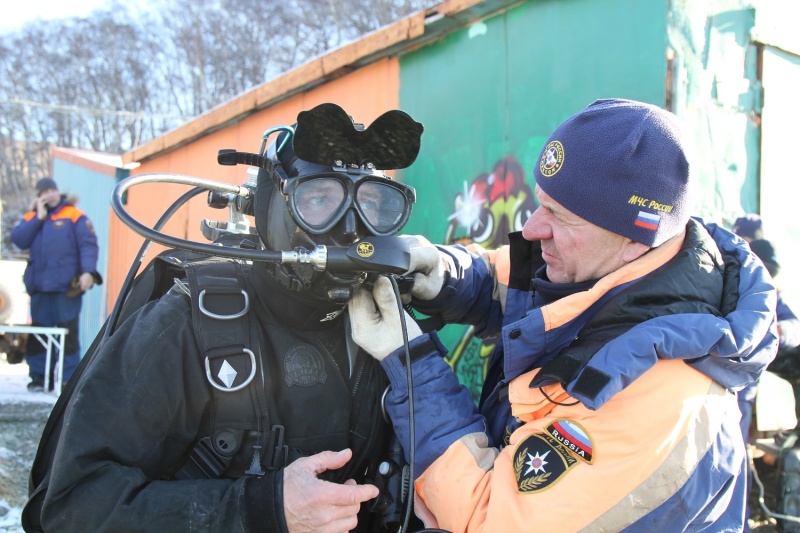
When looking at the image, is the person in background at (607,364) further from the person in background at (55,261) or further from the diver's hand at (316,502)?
the person in background at (55,261)

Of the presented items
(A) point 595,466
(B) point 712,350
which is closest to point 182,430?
(A) point 595,466

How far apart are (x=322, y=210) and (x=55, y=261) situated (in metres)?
5.85

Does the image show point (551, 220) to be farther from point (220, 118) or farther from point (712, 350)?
point (220, 118)

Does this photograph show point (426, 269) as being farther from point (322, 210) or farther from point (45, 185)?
point (45, 185)

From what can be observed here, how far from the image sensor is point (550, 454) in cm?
167

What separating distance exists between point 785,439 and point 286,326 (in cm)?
370

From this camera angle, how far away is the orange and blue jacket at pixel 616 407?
5.14 feet

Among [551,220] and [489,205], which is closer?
[551,220]

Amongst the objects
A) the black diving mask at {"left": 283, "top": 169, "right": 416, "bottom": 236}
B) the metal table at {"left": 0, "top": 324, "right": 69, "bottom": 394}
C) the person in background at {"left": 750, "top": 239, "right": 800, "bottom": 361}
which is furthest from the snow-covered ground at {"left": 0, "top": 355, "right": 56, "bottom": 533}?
the person in background at {"left": 750, "top": 239, "right": 800, "bottom": 361}

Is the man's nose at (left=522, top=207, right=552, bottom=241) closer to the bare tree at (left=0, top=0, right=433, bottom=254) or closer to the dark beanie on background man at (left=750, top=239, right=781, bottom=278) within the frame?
the dark beanie on background man at (left=750, top=239, right=781, bottom=278)

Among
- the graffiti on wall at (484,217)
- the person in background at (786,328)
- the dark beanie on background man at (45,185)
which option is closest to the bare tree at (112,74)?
the dark beanie on background man at (45,185)

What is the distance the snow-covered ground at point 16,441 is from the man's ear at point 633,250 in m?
4.19

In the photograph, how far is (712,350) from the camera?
1612mm

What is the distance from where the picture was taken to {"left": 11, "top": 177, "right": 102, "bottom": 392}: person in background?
686cm
